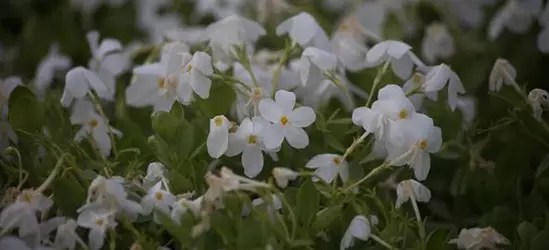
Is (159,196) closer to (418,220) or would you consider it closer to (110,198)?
A: (110,198)

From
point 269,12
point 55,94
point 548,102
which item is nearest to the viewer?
point 548,102

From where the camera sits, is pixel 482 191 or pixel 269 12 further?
pixel 269 12

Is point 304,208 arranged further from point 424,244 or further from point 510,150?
point 510,150

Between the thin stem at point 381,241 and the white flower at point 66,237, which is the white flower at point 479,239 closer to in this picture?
the thin stem at point 381,241

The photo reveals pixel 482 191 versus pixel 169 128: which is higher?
pixel 169 128

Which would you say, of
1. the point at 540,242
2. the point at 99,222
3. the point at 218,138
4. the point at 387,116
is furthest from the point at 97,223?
the point at 540,242

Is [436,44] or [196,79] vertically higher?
[196,79]

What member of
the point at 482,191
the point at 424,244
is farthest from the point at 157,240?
the point at 482,191
